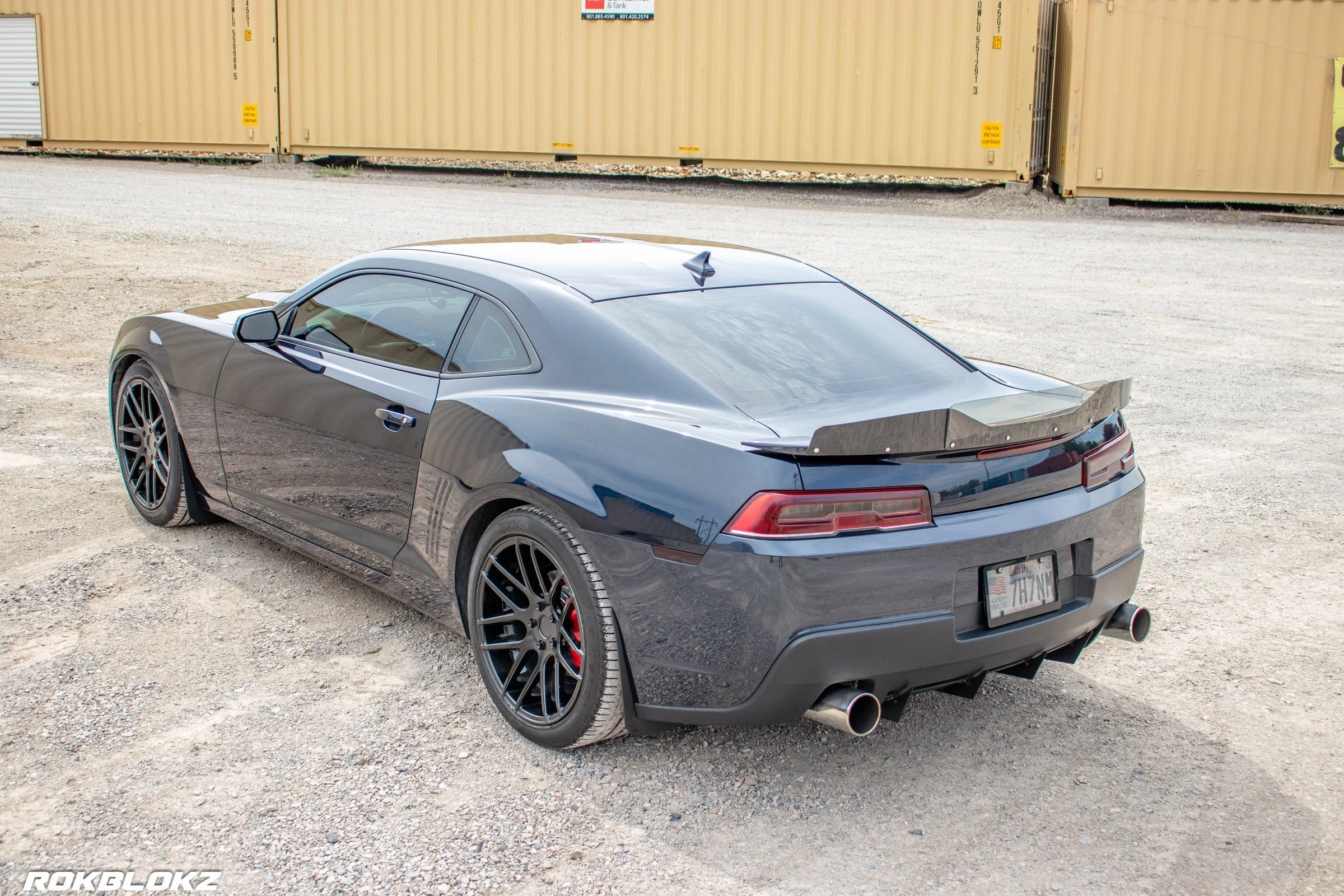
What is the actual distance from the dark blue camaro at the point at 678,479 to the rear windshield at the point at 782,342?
1 cm

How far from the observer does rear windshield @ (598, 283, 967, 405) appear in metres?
3.50

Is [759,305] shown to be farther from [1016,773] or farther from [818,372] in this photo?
[1016,773]

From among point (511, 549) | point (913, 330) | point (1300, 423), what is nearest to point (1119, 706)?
point (913, 330)

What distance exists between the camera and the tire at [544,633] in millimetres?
3238

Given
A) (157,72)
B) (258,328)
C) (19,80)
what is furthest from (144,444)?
(19,80)

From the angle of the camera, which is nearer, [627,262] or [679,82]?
[627,262]

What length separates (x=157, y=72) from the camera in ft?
77.3

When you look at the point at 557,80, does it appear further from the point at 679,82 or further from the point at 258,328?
the point at 258,328

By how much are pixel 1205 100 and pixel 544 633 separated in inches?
699

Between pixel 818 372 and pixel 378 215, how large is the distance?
1300 cm

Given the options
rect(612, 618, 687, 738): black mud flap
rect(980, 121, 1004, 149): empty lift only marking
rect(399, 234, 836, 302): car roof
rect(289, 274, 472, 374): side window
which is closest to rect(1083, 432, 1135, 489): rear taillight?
rect(399, 234, 836, 302): car roof

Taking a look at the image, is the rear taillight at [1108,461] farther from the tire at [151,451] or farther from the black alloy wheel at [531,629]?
the tire at [151,451]

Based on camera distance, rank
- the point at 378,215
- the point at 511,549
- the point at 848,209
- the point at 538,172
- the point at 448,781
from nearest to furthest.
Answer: the point at 448,781
the point at 511,549
the point at 378,215
the point at 848,209
the point at 538,172

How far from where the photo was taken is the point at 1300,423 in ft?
24.4
